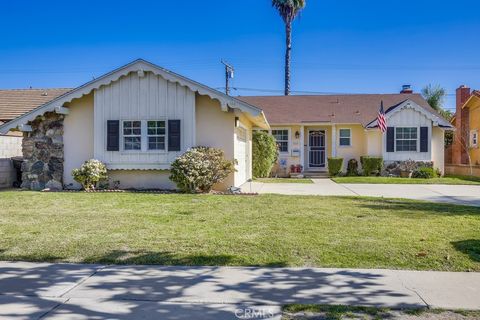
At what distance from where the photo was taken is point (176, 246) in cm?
596

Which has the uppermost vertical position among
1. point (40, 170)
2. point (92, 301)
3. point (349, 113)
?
point (349, 113)

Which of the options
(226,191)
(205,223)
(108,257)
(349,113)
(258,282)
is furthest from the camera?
(349,113)

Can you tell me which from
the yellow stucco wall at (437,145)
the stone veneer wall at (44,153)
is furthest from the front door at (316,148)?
the stone veneer wall at (44,153)

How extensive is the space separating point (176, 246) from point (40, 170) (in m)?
10.2

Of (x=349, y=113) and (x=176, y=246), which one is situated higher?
(x=349, y=113)

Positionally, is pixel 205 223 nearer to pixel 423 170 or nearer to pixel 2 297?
pixel 2 297

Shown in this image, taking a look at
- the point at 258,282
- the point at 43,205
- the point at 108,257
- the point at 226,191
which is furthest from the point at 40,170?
the point at 258,282

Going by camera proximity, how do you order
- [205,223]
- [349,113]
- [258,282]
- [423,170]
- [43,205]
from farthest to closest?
[349,113] < [423,170] < [43,205] < [205,223] < [258,282]

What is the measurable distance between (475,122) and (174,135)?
20.1 metres

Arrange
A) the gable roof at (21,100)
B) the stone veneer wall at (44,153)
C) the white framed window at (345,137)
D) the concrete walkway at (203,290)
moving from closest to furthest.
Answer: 1. the concrete walkway at (203,290)
2. the stone veneer wall at (44,153)
3. the gable roof at (21,100)
4. the white framed window at (345,137)

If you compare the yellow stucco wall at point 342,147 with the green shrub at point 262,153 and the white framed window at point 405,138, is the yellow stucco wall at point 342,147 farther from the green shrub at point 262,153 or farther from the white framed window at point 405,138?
the green shrub at point 262,153

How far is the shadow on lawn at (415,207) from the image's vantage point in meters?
9.01

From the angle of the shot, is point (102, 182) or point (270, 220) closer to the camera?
point (270, 220)

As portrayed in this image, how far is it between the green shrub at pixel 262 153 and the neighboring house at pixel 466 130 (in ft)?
39.2
